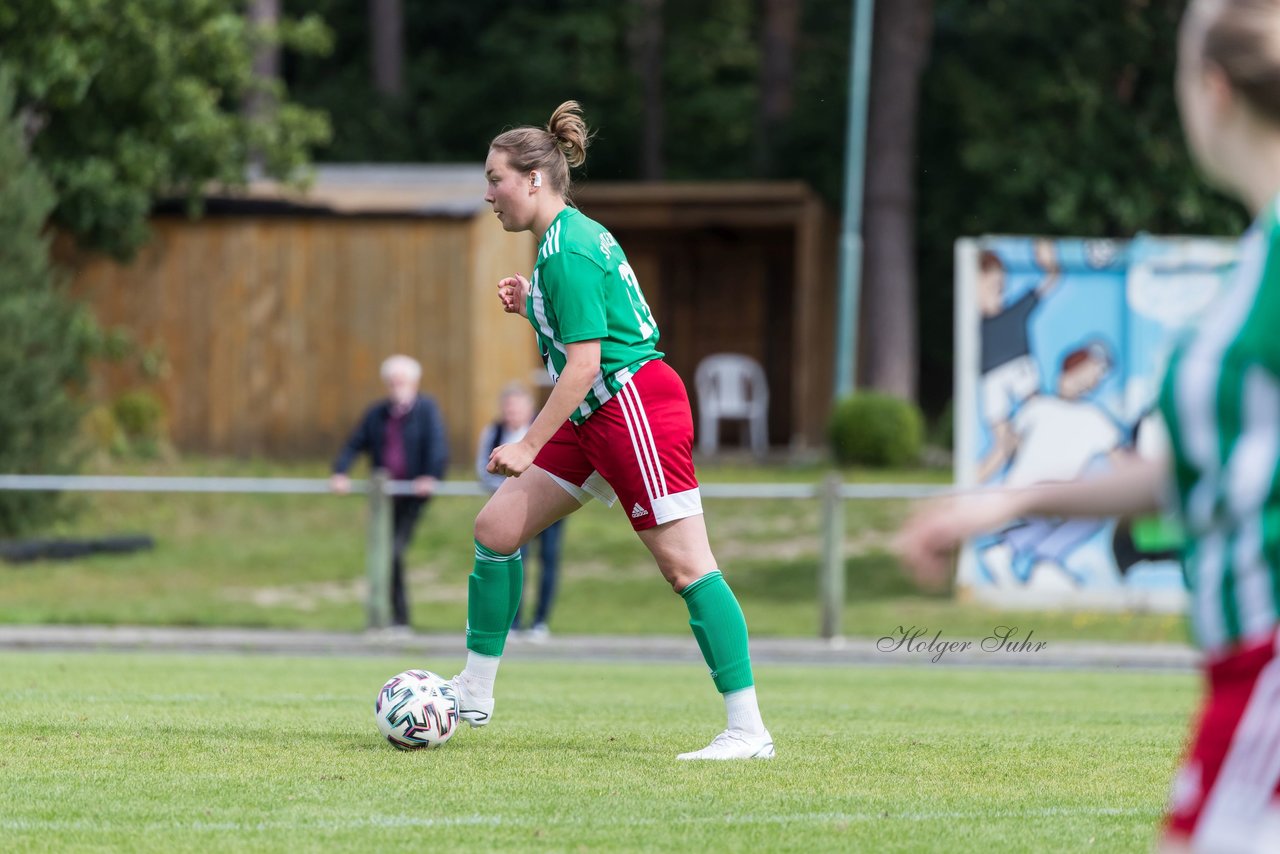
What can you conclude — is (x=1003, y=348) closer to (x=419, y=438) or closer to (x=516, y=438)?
(x=516, y=438)

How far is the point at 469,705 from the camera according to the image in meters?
6.71

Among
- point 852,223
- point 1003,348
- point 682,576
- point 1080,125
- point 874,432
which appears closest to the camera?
point 682,576

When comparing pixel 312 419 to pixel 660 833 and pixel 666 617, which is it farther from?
pixel 660 833

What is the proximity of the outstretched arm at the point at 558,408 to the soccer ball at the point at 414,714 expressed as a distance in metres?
0.89

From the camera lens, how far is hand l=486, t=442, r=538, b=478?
20.0 feet

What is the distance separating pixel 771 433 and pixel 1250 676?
3080 centimetres

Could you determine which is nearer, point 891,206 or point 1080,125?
point 891,206

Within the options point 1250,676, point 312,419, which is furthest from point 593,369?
point 312,419

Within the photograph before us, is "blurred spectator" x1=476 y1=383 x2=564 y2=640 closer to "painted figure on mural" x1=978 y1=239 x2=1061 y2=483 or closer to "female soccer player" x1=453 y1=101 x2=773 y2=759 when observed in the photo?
"painted figure on mural" x1=978 y1=239 x2=1061 y2=483

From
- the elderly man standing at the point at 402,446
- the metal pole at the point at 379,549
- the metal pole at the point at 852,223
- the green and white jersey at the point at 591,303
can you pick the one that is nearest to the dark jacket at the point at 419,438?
the elderly man standing at the point at 402,446

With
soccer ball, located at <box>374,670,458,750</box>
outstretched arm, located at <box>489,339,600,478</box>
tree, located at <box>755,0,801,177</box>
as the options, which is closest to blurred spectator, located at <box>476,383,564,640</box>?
soccer ball, located at <box>374,670,458,750</box>

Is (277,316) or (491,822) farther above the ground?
(277,316)

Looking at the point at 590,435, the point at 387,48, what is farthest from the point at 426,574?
the point at 387,48

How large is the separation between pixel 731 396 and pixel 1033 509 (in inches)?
1105
